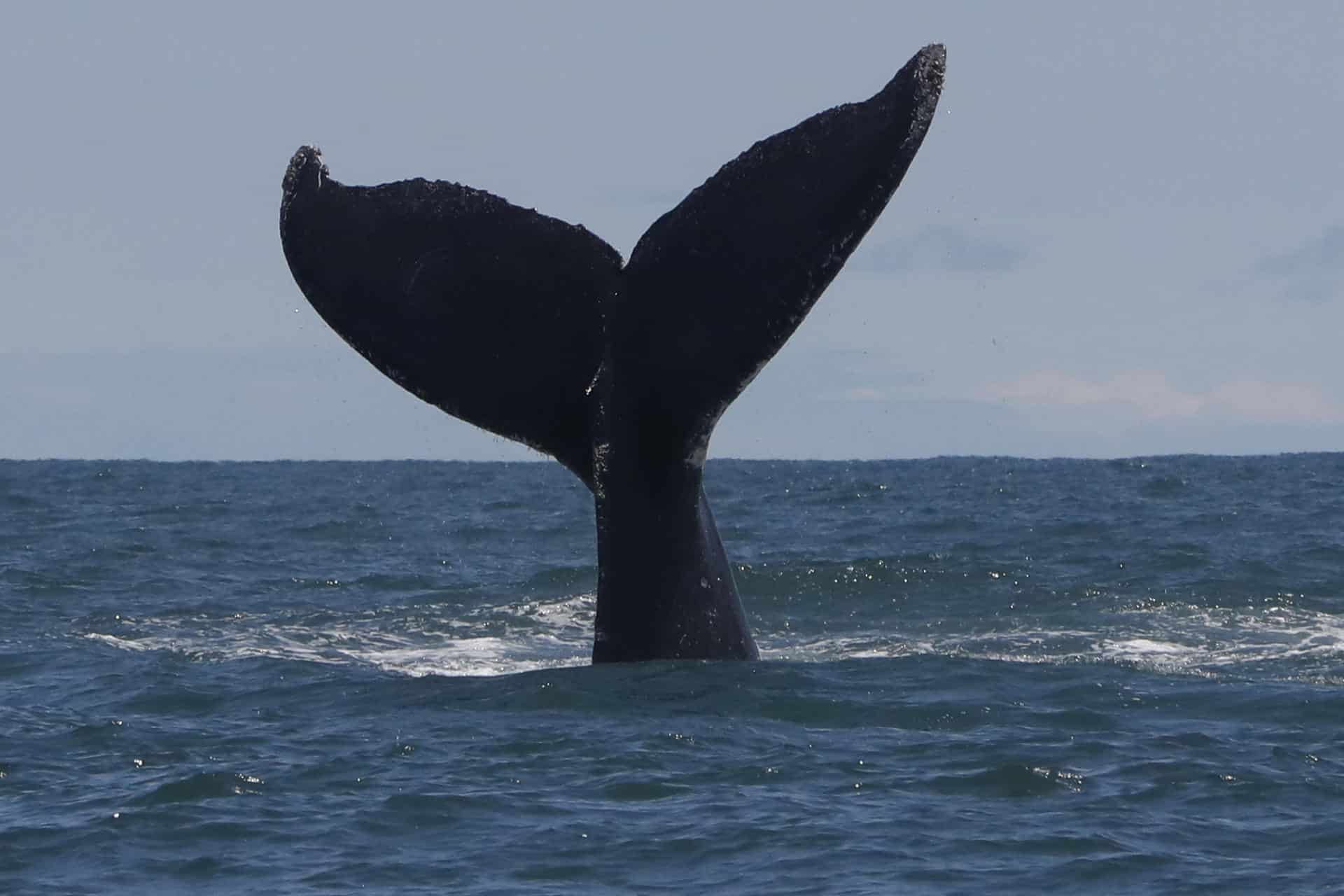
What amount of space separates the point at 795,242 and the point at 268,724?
363 cm

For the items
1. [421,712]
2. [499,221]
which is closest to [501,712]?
[421,712]

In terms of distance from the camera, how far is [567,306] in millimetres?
8773

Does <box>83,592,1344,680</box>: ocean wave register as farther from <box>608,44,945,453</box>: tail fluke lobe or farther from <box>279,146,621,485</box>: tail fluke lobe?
<box>608,44,945,453</box>: tail fluke lobe

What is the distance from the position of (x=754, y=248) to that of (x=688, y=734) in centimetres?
219

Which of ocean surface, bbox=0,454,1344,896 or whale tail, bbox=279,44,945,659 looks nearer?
ocean surface, bbox=0,454,1344,896

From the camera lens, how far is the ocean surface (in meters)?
7.06

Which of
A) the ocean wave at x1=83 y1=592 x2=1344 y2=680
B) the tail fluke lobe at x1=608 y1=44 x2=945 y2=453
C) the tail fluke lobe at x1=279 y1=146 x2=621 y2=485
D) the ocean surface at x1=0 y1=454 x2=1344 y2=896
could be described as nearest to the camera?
the ocean surface at x1=0 y1=454 x2=1344 y2=896

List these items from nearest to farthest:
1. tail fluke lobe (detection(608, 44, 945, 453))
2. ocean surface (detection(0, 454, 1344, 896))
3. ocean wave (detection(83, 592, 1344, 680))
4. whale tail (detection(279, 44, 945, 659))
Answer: ocean surface (detection(0, 454, 1344, 896)) → tail fluke lobe (detection(608, 44, 945, 453)) → whale tail (detection(279, 44, 945, 659)) → ocean wave (detection(83, 592, 1344, 680))

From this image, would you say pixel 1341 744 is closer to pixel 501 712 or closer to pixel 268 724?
pixel 501 712

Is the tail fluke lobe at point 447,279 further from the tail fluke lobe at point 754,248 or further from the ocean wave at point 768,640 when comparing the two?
the ocean wave at point 768,640

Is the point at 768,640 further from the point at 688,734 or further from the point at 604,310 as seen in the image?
the point at 604,310

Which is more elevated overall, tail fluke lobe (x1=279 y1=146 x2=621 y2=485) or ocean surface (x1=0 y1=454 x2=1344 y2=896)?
tail fluke lobe (x1=279 y1=146 x2=621 y2=485)

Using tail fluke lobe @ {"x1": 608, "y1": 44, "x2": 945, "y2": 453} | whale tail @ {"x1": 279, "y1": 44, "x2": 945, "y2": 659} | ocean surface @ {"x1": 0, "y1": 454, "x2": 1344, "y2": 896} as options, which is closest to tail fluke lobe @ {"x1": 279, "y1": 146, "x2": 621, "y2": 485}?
whale tail @ {"x1": 279, "y1": 44, "x2": 945, "y2": 659}

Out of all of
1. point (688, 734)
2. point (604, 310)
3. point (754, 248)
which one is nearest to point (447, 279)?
point (604, 310)
